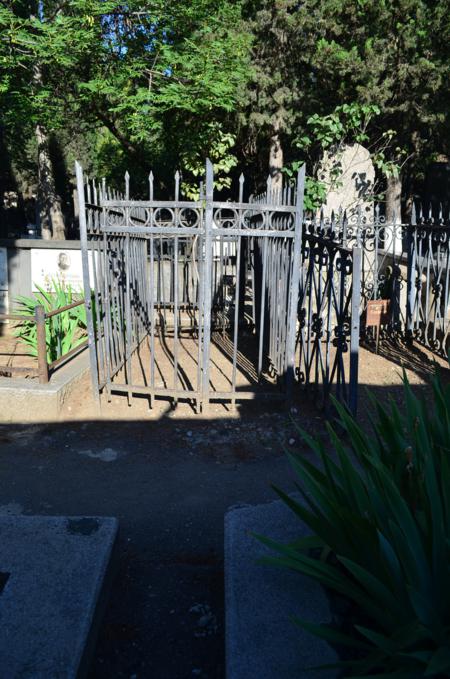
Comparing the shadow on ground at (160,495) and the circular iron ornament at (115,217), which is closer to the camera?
the shadow on ground at (160,495)

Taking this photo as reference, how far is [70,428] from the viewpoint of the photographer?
534cm

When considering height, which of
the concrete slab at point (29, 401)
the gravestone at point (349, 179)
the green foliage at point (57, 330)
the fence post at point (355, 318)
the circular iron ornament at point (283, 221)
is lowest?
the concrete slab at point (29, 401)

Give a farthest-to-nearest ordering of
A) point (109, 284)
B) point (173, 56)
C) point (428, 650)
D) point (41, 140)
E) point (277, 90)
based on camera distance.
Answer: point (41, 140)
point (277, 90)
point (173, 56)
point (109, 284)
point (428, 650)

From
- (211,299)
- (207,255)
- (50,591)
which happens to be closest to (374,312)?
(211,299)

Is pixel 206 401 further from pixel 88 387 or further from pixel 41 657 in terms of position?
pixel 41 657

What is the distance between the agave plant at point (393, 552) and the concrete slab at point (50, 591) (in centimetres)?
89

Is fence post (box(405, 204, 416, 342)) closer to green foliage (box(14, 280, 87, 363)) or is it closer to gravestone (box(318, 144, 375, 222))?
gravestone (box(318, 144, 375, 222))

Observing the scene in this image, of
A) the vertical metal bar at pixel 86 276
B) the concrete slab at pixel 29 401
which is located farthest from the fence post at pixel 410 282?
the concrete slab at pixel 29 401

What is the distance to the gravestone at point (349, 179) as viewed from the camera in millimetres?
10742

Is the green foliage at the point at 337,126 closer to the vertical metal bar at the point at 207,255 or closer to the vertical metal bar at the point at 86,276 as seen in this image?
the vertical metal bar at the point at 207,255

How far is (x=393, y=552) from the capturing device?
1.75 m

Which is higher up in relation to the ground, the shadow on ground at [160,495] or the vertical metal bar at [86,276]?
the vertical metal bar at [86,276]

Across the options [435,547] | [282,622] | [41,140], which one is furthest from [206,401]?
[41,140]

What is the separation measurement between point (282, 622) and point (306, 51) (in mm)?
15301
